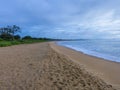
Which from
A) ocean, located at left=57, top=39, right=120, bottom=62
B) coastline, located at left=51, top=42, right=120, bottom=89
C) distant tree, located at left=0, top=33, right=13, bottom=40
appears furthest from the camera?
distant tree, located at left=0, top=33, right=13, bottom=40

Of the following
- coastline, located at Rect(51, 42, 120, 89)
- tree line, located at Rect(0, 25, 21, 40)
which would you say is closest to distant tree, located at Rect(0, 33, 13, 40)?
tree line, located at Rect(0, 25, 21, 40)

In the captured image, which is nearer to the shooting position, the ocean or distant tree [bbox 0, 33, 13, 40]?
the ocean

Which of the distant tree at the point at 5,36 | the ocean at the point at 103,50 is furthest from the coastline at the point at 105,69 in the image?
the distant tree at the point at 5,36

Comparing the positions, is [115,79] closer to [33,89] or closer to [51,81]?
[51,81]

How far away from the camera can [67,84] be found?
7.11 metres

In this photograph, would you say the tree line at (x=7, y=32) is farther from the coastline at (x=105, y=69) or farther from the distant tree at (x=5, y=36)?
the coastline at (x=105, y=69)

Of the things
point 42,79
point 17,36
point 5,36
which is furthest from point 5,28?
point 42,79

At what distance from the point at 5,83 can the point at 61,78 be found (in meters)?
2.30

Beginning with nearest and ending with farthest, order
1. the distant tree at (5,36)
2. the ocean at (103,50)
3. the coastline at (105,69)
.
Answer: the coastline at (105,69) → the ocean at (103,50) → the distant tree at (5,36)

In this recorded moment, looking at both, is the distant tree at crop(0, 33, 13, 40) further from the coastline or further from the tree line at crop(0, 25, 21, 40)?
the coastline

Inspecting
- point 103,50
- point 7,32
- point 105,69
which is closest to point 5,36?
point 7,32

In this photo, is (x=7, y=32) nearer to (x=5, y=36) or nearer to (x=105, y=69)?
(x=5, y=36)

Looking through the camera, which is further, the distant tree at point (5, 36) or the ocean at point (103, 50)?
the distant tree at point (5, 36)

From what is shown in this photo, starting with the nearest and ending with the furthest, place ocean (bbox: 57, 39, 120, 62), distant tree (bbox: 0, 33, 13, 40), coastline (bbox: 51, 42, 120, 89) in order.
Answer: coastline (bbox: 51, 42, 120, 89) < ocean (bbox: 57, 39, 120, 62) < distant tree (bbox: 0, 33, 13, 40)
